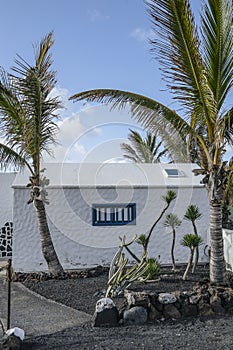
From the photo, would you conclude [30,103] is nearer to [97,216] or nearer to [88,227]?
[97,216]

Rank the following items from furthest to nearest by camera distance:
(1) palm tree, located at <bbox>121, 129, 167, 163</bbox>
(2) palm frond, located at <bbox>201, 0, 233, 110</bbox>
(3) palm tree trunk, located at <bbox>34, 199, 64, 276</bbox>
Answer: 1. (1) palm tree, located at <bbox>121, 129, 167, 163</bbox>
2. (3) palm tree trunk, located at <bbox>34, 199, 64, 276</bbox>
3. (2) palm frond, located at <bbox>201, 0, 233, 110</bbox>

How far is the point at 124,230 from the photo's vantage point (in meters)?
12.9

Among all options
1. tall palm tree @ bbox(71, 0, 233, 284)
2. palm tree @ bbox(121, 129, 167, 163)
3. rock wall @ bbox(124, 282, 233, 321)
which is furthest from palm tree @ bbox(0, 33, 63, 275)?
palm tree @ bbox(121, 129, 167, 163)

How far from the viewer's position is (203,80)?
313 inches

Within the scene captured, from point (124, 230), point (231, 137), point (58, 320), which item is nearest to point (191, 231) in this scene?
point (124, 230)

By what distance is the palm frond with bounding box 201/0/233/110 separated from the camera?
712cm

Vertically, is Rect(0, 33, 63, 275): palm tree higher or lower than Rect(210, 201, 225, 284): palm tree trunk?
higher

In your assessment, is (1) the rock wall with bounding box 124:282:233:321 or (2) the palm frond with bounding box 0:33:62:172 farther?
(2) the palm frond with bounding box 0:33:62:172

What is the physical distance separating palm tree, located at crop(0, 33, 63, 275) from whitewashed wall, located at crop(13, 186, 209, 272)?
1462mm

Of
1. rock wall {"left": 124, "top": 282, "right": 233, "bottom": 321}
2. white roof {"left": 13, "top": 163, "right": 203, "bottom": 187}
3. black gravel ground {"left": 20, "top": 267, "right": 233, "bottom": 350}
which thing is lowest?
black gravel ground {"left": 20, "top": 267, "right": 233, "bottom": 350}

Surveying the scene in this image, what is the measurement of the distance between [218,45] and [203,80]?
84 cm

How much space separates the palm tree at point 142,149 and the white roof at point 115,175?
11.3m

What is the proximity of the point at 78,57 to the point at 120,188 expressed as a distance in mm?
4877

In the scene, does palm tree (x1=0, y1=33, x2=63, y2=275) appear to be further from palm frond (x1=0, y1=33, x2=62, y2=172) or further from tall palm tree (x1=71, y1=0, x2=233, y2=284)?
tall palm tree (x1=71, y1=0, x2=233, y2=284)
